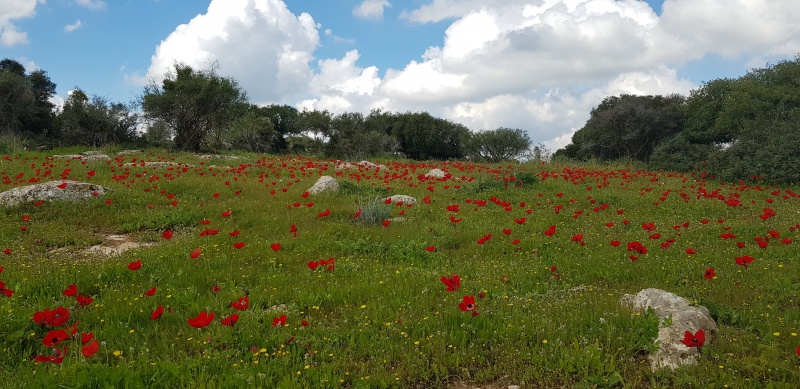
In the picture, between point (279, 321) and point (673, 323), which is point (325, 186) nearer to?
point (279, 321)

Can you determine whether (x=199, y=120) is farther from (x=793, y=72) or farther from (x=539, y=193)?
(x=793, y=72)

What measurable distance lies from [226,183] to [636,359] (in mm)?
11349

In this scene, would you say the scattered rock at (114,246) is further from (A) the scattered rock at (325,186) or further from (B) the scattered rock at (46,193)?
(A) the scattered rock at (325,186)

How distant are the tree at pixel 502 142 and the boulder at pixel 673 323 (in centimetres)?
5064

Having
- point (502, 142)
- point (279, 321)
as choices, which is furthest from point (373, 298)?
point (502, 142)

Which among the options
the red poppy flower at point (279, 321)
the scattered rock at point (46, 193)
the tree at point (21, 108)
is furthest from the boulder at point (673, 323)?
the tree at point (21, 108)

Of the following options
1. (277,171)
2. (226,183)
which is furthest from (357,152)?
(226,183)

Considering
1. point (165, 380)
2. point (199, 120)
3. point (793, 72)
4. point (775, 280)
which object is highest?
point (793, 72)

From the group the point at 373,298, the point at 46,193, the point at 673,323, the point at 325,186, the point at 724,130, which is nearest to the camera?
the point at 673,323

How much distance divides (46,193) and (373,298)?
908cm

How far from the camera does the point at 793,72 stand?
26.9m

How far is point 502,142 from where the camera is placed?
55.5 meters

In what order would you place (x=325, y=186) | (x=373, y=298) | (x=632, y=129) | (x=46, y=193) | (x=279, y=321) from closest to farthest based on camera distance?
1. (x=279, y=321)
2. (x=373, y=298)
3. (x=46, y=193)
4. (x=325, y=186)
5. (x=632, y=129)

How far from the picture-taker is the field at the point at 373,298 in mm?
3703
